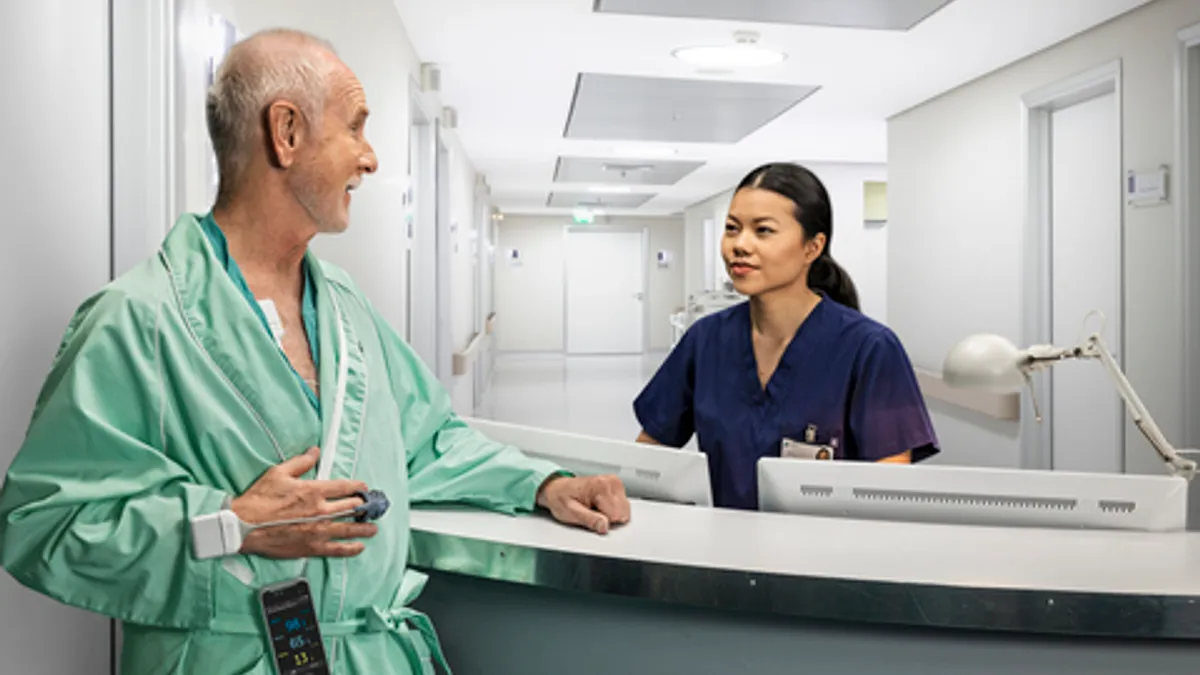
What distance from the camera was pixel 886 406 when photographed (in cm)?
223

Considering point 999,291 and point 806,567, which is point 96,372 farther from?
point 999,291

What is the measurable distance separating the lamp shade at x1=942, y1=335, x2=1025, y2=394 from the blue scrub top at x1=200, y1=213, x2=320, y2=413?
1.15 metres

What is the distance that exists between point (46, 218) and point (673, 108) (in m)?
6.15

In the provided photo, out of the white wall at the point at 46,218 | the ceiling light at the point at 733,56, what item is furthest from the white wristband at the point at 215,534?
the ceiling light at the point at 733,56

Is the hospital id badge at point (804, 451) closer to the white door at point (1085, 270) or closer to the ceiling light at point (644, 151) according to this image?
the white door at point (1085, 270)

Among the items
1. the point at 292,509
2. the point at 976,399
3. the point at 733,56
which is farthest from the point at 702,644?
the point at 976,399

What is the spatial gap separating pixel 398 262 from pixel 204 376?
12.3 ft

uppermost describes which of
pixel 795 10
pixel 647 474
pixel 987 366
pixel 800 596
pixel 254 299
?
pixel 795 10

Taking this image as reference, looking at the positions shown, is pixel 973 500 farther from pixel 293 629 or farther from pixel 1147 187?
pixel 1147 187

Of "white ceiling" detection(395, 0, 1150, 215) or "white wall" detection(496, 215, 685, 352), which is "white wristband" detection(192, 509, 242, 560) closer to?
"white ceiling" detection(395, 0, 1150, 215)

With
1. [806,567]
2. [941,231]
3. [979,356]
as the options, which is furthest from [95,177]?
[941,231]

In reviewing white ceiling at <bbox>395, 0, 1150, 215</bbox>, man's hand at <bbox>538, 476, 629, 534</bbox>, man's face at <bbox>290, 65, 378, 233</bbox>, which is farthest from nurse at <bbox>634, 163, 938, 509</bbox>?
white ceiling at <bbox>395, 0, 1150, 215</bbox>

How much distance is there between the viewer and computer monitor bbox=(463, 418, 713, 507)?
182 centimetres

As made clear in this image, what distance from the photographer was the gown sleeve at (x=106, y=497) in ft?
3.54
